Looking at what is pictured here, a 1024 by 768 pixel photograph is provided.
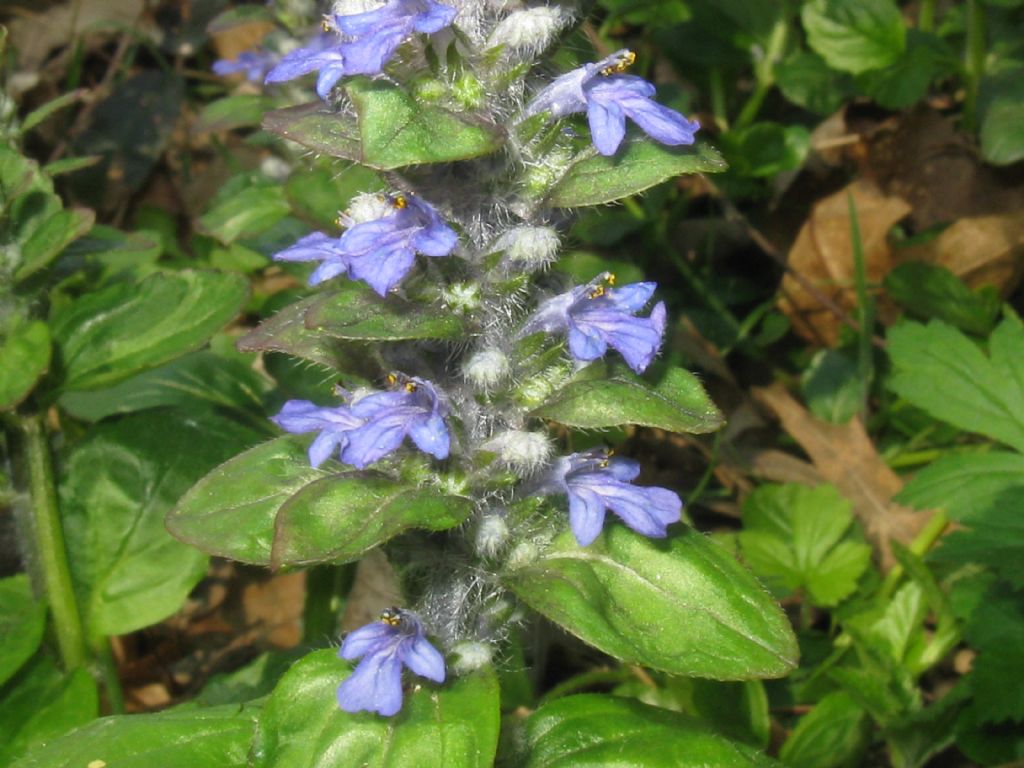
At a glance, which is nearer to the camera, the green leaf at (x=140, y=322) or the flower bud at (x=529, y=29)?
the flower bud at (x=529, y=29)

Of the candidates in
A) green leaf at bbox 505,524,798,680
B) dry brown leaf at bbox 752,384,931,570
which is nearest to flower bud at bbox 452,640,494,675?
green leaf at bbox 505,524,798,680

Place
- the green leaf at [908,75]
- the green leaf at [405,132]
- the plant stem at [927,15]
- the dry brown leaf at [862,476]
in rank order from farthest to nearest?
the plant stem at [927,15] < the green leaf at [908,75] < the dry brown leaf at [862,476] < the green leaf at [405,132]

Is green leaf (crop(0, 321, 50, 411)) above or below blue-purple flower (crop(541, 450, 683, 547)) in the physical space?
below

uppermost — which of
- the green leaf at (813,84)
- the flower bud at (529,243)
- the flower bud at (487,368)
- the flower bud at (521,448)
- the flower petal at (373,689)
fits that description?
the flower bud at (529,243)

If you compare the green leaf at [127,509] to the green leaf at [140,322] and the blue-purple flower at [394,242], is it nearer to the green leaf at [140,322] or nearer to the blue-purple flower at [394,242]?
the green leaf at [140,322]

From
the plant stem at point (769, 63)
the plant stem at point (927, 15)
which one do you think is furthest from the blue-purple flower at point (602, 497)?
the plant stem at point (927, 15)

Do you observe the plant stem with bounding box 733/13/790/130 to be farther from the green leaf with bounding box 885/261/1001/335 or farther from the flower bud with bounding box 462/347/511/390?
the flower bud with bounding box 462/347/511/390
